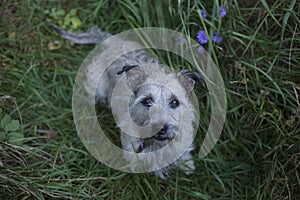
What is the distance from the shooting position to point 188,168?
4.07 m

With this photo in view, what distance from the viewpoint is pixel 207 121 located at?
4.12 meters

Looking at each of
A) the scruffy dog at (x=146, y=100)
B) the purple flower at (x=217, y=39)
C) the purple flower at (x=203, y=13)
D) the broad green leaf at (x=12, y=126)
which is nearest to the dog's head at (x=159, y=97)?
the scruffy dog at (x=146, y=100)

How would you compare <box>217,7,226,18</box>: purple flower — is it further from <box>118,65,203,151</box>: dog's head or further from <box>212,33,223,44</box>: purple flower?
<box>118,65,203,151</box>: dog's head

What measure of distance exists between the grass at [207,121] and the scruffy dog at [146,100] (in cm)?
32

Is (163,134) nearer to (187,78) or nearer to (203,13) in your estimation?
(187,78)

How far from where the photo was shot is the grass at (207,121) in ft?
12.0

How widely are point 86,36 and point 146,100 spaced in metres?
1.65

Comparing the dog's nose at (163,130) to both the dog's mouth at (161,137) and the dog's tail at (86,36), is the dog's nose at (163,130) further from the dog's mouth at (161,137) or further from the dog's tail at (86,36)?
the dog's tail at (86,36)

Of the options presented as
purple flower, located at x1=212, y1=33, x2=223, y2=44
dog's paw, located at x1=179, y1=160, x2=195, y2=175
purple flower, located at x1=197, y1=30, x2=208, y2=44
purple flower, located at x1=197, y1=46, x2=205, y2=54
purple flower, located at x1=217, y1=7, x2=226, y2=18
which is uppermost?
purple flower, located at x1=217, y1=7, x2=226, y2=18

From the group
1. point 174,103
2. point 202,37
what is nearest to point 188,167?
point 174,103

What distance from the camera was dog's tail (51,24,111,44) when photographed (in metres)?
4.54

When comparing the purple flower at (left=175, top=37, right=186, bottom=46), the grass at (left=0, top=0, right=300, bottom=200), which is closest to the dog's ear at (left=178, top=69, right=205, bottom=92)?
the grass at (left=0, top=0, right=300, bottom=200)

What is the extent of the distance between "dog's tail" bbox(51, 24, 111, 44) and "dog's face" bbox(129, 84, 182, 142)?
140 cm

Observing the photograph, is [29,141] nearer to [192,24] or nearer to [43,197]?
[43,197]
